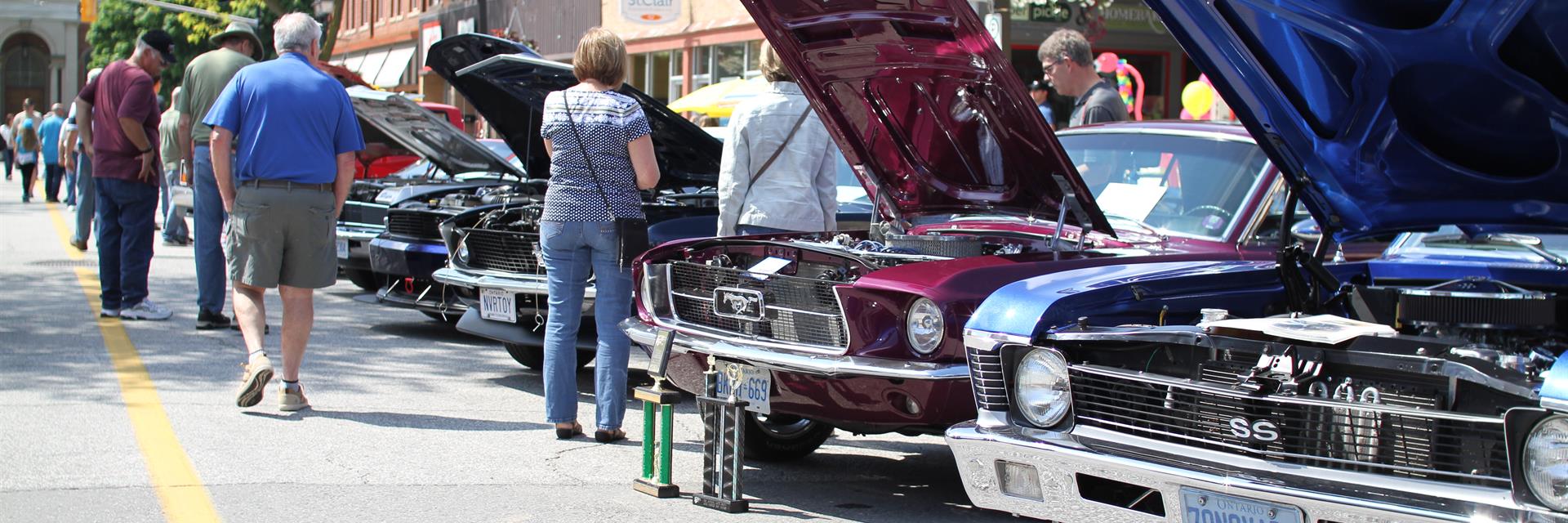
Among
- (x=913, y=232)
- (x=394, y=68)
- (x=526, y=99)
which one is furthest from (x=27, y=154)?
(x=913, y=232)

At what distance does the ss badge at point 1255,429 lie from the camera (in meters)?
3.59

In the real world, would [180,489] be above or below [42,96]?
below

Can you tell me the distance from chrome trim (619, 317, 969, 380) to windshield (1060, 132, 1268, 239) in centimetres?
→ 187

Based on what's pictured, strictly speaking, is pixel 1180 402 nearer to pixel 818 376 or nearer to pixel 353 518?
pixel 818 376

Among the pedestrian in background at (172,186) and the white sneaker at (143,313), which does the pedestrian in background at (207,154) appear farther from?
the pedestrian in background at (172,186)

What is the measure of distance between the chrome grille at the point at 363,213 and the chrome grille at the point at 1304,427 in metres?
7.42

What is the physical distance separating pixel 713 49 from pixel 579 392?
19.7 meters

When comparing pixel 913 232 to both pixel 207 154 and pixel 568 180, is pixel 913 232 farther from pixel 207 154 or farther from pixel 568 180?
pixel 207 154

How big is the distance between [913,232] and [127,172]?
572 cm

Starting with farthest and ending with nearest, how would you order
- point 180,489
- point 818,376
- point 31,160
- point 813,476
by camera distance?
point 31,160 → point 813,476 → point 180,489 → point 818,376

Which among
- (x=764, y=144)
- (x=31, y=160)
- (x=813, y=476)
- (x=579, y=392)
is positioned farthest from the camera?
(x=31, y=160)

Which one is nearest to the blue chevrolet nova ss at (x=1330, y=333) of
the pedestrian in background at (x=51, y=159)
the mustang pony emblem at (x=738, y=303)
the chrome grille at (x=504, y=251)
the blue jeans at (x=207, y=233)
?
the mustang pony emblem at (x=738, y=303)

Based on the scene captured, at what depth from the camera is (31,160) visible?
26.5m

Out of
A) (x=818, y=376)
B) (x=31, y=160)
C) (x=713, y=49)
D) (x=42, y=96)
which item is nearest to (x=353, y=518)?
(x=818, y=376)
